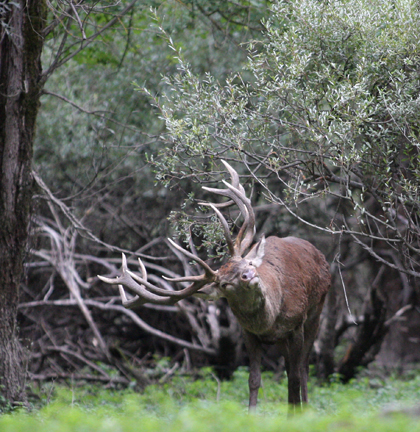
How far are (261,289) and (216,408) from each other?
1473 mm

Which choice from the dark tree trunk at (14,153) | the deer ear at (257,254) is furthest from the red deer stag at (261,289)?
the dark tree trunk at (14,153)

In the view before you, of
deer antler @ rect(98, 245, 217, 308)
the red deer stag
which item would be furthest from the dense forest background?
deer antler @ rect(98, 245, 217, 308)

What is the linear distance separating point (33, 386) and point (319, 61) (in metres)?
6.06

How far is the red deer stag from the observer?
20.3ft

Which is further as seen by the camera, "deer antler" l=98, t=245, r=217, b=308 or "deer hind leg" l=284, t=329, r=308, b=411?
"deer hind leg" l=284, t=329, r=308, b=411

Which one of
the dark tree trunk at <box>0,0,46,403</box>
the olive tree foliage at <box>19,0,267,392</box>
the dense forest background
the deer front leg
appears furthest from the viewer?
the olive tree foliage at <box>19,0,267,392</box>

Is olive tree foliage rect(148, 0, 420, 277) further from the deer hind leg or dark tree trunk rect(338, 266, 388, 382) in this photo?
dark tree trunk rect(338, 266, 388, 382)

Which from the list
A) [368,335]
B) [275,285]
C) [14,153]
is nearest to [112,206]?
[14,153]

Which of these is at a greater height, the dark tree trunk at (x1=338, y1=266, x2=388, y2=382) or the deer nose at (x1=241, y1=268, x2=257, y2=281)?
the deer nose at (x1=241, y1=268, x2=257, y2=281)

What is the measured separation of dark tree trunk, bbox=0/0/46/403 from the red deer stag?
1740 millimetres

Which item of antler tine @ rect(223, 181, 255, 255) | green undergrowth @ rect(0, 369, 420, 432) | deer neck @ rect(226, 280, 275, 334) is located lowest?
green undergrowth @ rect(0, 369, 420, 432)

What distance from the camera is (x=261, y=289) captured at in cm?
618

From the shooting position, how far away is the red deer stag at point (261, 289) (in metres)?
6.18

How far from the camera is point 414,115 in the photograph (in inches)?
252
